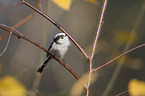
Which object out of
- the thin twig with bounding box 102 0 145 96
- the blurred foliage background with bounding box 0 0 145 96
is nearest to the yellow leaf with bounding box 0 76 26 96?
the blurred foliage background with bounding box 0 0 145 96

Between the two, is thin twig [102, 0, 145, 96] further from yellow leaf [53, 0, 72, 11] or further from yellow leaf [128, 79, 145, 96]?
yellow leaf [53, 0, 72, 11]

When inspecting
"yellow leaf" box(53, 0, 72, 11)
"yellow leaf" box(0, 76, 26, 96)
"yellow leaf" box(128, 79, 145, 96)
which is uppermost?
"yellow leaf" box(53, 0, 72, 11)

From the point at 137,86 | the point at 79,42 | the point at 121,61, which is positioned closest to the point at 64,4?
the point at 79,42

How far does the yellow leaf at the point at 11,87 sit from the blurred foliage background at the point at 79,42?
12 millimetres

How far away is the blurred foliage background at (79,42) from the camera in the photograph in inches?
29.1

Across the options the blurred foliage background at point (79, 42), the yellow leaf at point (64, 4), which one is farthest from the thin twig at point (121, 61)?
the yellow leaf at point (64, 4)

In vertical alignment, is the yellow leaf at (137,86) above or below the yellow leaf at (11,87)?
above

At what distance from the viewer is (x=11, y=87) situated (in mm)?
767

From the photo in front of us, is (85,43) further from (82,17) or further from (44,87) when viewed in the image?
(44,87)

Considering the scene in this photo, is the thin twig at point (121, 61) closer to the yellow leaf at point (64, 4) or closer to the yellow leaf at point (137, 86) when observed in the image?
the yellow leaf at point (137, 86)

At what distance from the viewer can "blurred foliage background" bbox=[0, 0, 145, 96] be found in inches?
29.1

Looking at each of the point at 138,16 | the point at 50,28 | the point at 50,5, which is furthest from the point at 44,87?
the point at 138,16

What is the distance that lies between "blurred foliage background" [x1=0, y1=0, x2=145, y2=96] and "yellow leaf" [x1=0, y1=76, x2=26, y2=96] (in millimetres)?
12

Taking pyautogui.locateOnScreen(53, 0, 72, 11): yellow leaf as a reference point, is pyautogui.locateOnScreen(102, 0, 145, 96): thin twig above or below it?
below
